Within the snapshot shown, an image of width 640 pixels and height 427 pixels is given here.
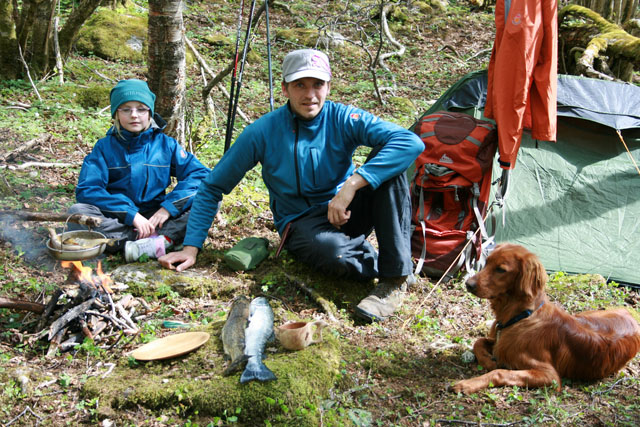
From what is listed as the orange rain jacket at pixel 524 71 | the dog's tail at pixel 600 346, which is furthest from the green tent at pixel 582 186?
the dog's tail at pixel 600 346

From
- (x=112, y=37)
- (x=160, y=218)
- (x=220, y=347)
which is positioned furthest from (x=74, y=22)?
(x=220, y=347)

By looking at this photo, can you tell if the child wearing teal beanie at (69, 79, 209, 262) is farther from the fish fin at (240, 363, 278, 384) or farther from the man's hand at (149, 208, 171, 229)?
the fish fin at (240, 363, 278, 384)

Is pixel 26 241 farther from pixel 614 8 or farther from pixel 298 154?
pixel 614 8

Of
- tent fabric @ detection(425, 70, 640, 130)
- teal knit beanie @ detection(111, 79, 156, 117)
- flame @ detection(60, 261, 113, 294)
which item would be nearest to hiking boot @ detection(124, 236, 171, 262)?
flame @ detection(60, 261, 113, 294)

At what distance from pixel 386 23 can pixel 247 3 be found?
406cm

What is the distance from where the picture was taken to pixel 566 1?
51.6 ft

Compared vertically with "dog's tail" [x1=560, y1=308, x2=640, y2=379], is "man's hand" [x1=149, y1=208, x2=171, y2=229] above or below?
above

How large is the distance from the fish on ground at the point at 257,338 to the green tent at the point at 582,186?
2.69 m

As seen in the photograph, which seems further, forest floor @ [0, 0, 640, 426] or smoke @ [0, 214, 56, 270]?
smoke @ [0, 214, 56, 270]

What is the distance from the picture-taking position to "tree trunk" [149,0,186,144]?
16.1 ft

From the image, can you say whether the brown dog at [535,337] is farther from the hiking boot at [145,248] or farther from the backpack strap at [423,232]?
the hiking boot at [145,248]

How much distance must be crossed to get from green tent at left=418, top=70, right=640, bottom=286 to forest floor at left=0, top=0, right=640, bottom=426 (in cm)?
45

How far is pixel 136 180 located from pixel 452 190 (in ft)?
9.05

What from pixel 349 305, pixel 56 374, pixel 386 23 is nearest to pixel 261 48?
pixel 386 23
